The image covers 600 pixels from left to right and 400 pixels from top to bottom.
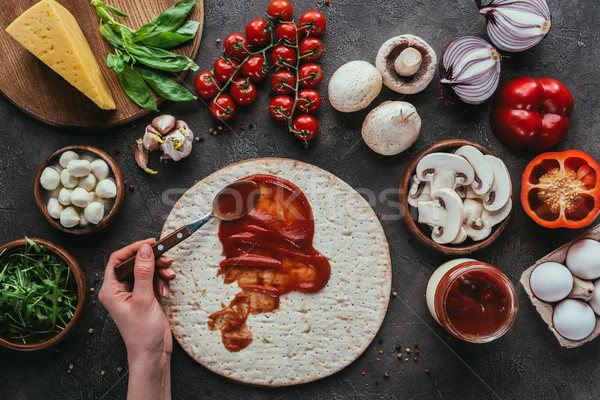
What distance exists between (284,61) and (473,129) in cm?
108

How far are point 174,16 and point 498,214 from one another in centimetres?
193

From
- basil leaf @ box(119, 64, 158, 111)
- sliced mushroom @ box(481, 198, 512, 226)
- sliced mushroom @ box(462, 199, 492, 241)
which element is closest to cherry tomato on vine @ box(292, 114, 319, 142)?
basil leaf @ box(119, 64, 158, 111)

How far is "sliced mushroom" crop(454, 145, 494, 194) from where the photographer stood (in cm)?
204

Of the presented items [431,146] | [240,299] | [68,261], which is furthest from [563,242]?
[68,261]

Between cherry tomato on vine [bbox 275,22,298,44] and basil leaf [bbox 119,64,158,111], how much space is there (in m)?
0.75

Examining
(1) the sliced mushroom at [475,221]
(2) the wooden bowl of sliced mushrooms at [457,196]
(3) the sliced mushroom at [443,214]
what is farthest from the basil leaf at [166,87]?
(1) the sliced mushroom at [475,221]

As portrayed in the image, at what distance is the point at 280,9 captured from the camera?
2172mm

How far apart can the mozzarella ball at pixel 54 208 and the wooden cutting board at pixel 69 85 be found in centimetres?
42

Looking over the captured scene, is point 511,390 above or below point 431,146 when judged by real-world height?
below


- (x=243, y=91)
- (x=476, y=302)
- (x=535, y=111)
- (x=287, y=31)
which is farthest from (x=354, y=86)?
(x=476, y=302)

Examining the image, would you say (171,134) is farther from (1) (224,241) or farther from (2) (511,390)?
(2) (511,390)

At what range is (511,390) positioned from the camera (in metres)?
Result: 2.21

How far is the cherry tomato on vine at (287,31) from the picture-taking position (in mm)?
2164

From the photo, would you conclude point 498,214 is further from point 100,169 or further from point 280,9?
point 100,169
